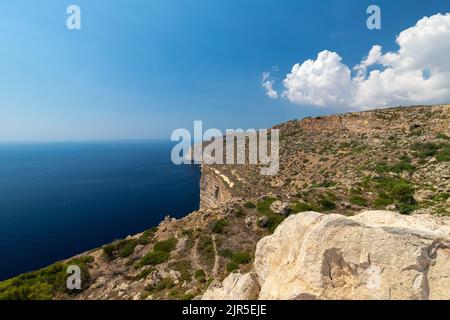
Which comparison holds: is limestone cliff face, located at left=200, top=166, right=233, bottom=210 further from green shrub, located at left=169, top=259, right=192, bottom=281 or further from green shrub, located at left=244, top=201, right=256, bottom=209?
green shrub, located at left=169, top=259, right=192, bottom=281

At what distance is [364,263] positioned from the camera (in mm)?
Result: 6855

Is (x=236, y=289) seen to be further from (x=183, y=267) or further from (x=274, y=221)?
(x=274, y=221)

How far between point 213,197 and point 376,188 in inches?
1438

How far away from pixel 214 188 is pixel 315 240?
49407 millimetres

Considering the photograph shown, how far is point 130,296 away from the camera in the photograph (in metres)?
14.3

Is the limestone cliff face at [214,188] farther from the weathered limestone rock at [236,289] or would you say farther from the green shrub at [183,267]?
the weathered limestone rock at [236,289]

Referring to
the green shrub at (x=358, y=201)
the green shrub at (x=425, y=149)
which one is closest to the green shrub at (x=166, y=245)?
the green shrub at (x=358, y=201)

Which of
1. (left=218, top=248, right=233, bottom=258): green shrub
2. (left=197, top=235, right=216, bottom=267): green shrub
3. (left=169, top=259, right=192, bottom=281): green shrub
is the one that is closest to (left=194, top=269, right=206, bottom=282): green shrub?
(left=169, top=259, right=192, bottom=281): green shrub

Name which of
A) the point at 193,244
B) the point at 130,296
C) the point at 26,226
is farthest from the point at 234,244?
the point at 26,226

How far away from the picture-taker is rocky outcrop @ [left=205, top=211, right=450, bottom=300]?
6.32m

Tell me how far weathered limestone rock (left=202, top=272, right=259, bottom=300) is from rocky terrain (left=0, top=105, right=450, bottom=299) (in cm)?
5

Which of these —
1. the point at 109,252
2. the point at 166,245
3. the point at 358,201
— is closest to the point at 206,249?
the point at 166,245
